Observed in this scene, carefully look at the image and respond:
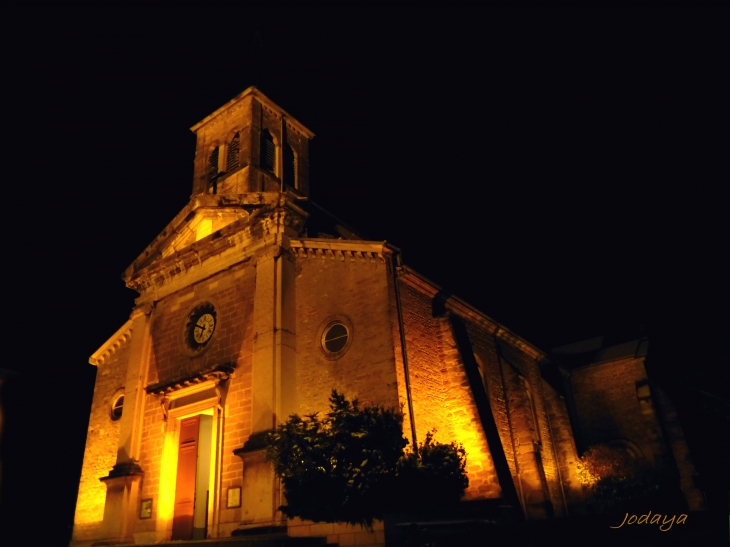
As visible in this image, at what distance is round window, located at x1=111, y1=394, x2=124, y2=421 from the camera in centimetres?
2017

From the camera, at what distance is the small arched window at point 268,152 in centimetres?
2188

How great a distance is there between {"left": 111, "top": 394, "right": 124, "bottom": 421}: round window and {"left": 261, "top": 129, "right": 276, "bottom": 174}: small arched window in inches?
401

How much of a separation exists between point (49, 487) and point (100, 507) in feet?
22.9

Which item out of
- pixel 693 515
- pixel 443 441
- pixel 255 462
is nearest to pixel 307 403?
pixel 255 462

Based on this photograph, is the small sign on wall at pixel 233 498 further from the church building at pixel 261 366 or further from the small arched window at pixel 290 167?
the small arched window at pixel 290 167

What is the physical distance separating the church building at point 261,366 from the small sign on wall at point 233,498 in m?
0.04

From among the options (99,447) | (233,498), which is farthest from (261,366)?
(99,447)

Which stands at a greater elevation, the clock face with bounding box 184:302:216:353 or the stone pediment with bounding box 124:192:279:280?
the stone pediment with bounding box 124:192:279:280

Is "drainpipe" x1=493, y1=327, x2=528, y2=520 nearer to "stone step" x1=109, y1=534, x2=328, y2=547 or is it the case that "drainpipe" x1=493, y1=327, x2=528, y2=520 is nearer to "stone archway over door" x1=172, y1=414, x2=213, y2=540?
"stone step" x1=109, y1=534, x2=328, y2=547

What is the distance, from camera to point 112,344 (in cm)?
2173

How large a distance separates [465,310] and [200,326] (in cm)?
884

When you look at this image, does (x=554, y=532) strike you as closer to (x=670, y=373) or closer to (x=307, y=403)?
(x=307, y=403)

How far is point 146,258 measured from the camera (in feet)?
66.9
